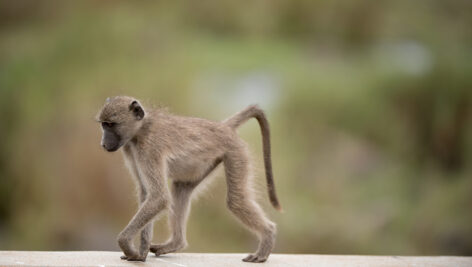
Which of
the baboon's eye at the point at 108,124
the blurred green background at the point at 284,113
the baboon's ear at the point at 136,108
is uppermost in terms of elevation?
the baboon's ear at the point at 136,108

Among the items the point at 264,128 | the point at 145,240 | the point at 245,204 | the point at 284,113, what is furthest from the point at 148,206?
the point at 284,113

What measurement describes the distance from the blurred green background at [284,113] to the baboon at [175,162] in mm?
3503

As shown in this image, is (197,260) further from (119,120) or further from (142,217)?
(119,120)

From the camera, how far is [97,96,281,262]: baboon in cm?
457

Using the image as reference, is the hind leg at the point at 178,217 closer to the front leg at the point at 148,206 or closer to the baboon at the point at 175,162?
the baboon at the point at 175,162

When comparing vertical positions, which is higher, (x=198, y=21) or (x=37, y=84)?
(x=198, y=21)

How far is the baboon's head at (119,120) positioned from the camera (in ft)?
14.9

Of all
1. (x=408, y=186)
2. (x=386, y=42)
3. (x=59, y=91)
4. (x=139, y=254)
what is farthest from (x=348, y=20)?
(x=139, y=254)

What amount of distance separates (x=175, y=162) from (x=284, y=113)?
450 cm

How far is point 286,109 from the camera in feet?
30.4

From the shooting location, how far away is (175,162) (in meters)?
4.89

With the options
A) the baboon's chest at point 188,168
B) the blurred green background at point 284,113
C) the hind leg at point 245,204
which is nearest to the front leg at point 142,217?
the baboon's chest at point 188,168

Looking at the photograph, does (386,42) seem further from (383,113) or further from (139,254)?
(139,254)

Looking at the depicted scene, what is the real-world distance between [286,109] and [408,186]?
1878mm
